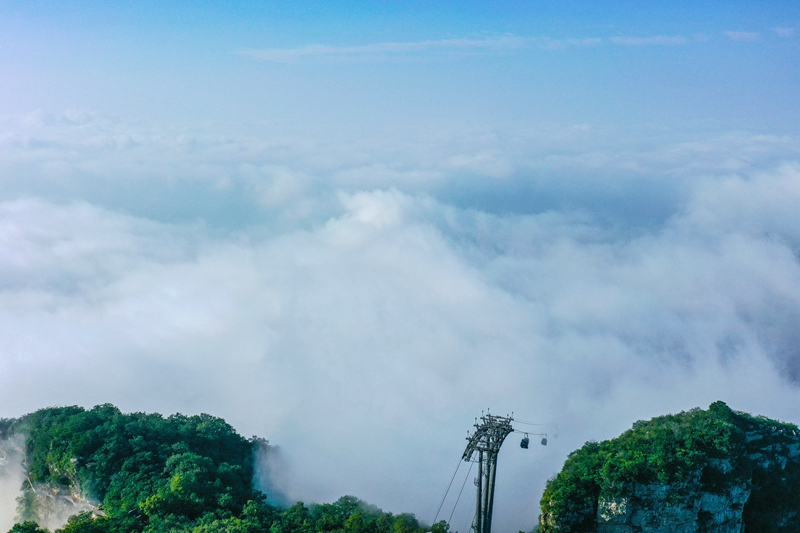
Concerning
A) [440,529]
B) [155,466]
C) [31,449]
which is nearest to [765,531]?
[440,529]

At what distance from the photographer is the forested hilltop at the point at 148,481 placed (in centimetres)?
2966

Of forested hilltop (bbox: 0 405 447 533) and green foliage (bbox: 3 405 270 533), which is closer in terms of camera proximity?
forested hilltop (bbox: 0 405 447 533)

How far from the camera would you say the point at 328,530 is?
1178 inches

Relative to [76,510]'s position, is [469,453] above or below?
above

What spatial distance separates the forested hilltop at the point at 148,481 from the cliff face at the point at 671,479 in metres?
7.99

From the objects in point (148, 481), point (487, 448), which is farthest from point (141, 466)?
point (487, 448)

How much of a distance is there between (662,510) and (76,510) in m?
30.4

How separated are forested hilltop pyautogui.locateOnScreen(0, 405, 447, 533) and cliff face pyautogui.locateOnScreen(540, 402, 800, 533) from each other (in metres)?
7.99

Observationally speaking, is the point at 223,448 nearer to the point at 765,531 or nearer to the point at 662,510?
the point at 662,510

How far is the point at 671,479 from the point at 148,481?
1018 inches

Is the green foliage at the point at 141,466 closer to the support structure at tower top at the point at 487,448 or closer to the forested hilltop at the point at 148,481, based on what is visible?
the forested hilltop at the point at 148,481

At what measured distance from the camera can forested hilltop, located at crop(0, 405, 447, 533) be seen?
29.7 m

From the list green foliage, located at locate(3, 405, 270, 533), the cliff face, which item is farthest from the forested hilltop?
the cliff face

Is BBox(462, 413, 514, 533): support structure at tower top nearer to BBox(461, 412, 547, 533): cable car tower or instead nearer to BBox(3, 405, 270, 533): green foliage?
BBox(461, 412, 547, 533): cable car tower
